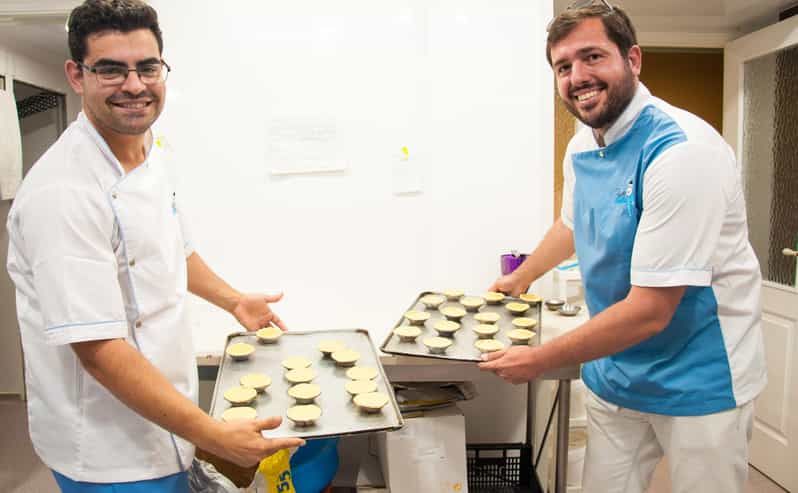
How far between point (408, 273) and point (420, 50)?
869mm

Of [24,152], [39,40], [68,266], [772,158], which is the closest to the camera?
[68,266]

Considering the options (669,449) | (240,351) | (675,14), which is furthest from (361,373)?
(675,14)

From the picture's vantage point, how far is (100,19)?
0.99 meters

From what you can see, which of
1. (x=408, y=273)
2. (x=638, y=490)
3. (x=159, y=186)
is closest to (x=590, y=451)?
(x=638, y=490)

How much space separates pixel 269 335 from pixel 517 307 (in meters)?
0.78

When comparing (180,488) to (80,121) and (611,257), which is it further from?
(611,257)

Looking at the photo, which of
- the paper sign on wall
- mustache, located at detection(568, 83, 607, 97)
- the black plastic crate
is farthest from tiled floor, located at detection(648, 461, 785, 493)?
the paper sign on wall

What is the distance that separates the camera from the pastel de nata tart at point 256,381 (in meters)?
1.32

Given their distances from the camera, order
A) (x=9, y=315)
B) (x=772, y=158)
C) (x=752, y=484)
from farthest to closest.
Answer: (x=9, y=315), (x=772, y=158), (x=752, y=484)

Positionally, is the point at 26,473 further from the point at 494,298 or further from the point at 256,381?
the point at 494,298

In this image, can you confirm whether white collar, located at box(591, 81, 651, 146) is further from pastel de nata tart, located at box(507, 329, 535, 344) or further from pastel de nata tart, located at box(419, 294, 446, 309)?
pastel de nata tart, located at box(419, 294, 446, 309)

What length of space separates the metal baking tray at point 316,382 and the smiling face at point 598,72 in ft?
2.71

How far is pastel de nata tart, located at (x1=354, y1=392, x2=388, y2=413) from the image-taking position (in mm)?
1222

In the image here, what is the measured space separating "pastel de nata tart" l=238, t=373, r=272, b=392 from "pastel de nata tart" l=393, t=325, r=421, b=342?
40 cm
